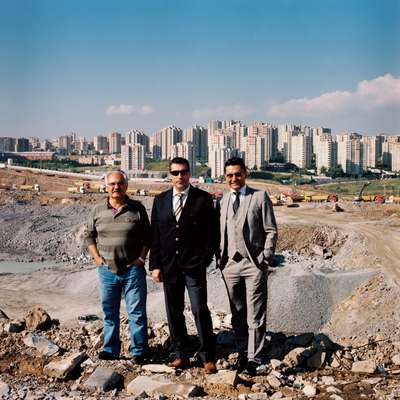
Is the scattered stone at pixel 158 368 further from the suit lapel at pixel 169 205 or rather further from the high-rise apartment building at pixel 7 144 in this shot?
the high-rise apartment building at pixel 7 144

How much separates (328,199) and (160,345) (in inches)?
1150

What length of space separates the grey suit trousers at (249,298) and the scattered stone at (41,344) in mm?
1912

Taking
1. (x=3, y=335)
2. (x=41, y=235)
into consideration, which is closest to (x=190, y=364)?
(x=3, y=335)

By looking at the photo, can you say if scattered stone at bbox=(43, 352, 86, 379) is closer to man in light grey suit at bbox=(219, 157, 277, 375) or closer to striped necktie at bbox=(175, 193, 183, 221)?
man in light grey suit at bbox=(219, 157, 277, 375)

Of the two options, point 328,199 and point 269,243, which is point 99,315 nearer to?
point 269,243

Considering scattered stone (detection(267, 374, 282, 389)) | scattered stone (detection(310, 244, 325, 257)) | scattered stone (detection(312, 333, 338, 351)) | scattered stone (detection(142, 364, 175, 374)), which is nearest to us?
scattered stone (detection(267, 374, 282, 389))

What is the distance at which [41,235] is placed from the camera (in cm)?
2420

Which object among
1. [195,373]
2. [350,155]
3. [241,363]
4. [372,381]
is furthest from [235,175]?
[350,155]

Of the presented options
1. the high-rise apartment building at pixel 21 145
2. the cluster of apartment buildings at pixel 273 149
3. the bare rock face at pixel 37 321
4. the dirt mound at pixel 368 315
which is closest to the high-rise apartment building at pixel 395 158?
the cluster of apartment buildings at pixel 273 149

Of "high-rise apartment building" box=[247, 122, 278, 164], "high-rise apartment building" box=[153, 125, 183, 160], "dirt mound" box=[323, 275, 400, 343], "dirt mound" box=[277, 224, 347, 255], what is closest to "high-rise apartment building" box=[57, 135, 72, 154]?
"high-rise apartment building" box=[153, 125, 183, 160]

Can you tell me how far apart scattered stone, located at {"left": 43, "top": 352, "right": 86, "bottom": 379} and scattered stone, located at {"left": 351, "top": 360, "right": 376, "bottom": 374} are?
263 centimetres

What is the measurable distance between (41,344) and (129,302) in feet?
4.16

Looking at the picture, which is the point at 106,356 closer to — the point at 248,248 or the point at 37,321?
the point at 37,321

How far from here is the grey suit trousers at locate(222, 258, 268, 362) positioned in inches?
186
